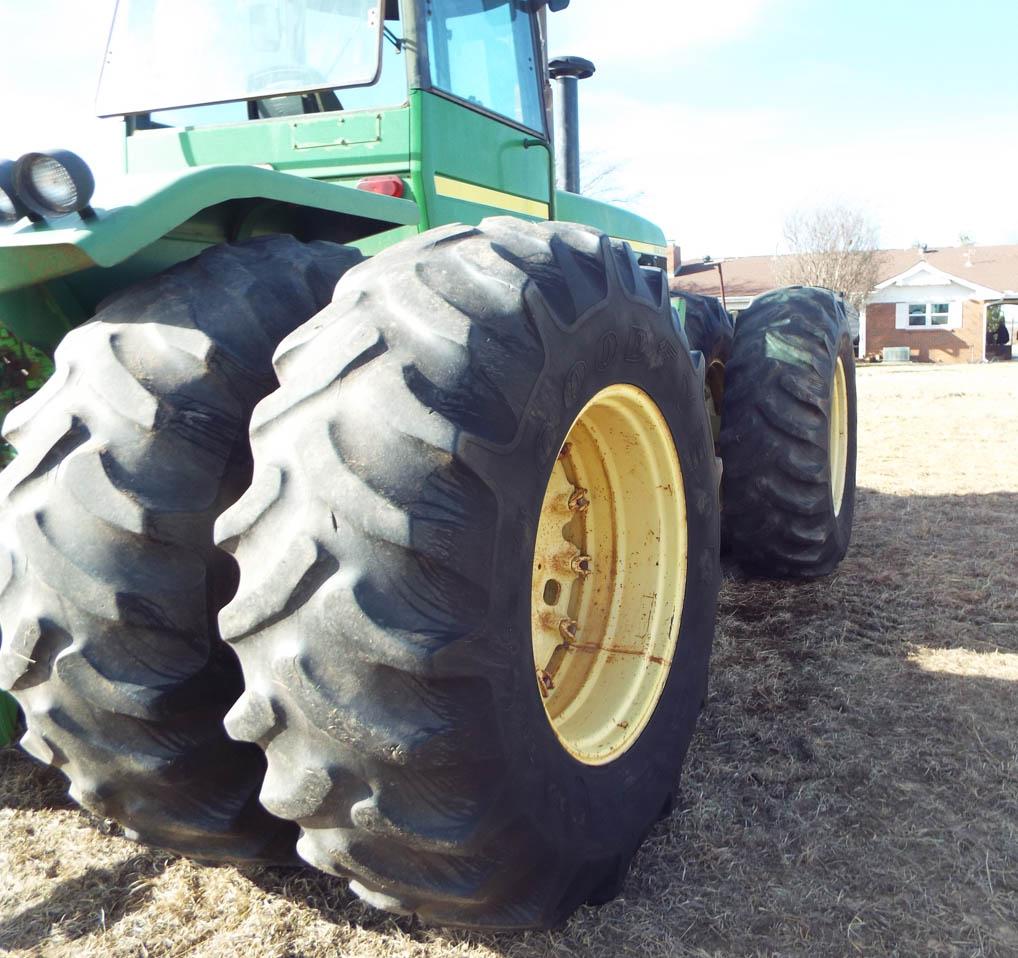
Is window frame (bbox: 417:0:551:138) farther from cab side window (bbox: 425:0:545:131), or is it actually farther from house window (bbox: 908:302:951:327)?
house window (bbox: 908:302:951:327)

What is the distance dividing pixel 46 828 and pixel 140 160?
6.59ft

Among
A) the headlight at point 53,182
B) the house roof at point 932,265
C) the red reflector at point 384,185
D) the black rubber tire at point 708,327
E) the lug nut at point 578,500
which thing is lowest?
the house roof at point 932,265

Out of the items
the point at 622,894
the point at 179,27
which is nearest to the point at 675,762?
the point at 622,894

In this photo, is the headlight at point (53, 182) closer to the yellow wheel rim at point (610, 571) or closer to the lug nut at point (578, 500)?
the yellow wheel rim at point (610, 571)

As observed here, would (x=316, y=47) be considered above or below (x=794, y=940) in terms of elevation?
above

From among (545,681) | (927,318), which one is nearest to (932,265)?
(927,318)

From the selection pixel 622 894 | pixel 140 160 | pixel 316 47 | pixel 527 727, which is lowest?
pixel 622 894

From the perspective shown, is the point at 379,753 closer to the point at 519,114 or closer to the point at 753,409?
the point at 519,114

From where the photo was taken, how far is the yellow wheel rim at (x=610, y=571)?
2.42 metres

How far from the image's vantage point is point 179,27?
301 centimetres

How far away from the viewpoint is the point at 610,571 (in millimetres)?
2590

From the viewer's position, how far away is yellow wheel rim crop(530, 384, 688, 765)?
2.42 m

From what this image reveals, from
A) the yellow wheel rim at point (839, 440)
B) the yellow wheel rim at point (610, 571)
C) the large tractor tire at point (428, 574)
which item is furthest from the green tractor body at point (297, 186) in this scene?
the yellow wheel rim at point (839, 440)

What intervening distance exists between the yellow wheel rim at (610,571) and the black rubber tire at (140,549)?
840 millimetres
